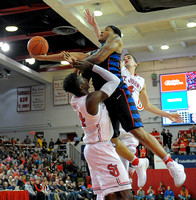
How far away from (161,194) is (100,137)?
14074 mm

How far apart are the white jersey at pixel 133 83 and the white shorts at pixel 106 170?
1.72 m

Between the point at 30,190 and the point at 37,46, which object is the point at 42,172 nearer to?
the point at 30,190

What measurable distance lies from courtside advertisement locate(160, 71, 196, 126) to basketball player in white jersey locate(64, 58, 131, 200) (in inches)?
721

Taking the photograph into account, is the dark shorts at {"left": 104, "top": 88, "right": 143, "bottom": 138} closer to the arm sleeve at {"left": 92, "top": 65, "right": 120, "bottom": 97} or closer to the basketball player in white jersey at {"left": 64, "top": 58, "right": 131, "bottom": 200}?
the basketball player in white jersey at {"left": 64, "top": 58, "right": 131, "bottom": 200}

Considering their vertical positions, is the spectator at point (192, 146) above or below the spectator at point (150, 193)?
above

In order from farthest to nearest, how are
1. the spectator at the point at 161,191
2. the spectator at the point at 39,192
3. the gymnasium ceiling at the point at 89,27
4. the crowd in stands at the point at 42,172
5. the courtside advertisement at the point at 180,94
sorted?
the courtside advertisement at the point at 180,94 < the spectator at the point at 161,191 < the crowd in stands at the point at 42,172 < the spectator at the point at 39,192 < the gymnasium ceiling at the point at 89,27

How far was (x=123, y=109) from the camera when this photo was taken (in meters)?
4.50

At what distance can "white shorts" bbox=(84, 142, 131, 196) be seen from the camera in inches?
168

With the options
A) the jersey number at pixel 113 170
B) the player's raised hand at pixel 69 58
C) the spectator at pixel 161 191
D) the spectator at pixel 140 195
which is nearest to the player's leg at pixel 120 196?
the jersey number at pixel 113 170

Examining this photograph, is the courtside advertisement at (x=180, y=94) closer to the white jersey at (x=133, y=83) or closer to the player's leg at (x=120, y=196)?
the white jersey at (x=133, y=83)

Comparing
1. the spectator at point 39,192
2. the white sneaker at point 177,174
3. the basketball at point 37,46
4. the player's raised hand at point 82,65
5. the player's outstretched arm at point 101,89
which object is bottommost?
the spectator at point 39,192

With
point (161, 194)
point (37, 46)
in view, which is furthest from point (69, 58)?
point (161, 194)

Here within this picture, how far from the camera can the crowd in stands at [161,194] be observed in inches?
662

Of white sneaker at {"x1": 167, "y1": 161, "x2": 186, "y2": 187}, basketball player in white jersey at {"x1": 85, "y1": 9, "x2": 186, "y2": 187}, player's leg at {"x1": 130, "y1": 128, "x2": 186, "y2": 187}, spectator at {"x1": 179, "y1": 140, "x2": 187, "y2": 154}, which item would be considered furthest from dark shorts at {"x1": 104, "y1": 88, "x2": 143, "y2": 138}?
spectator at {"x1": 179, "y1": 140, "x2": 187, "y2": 154}
